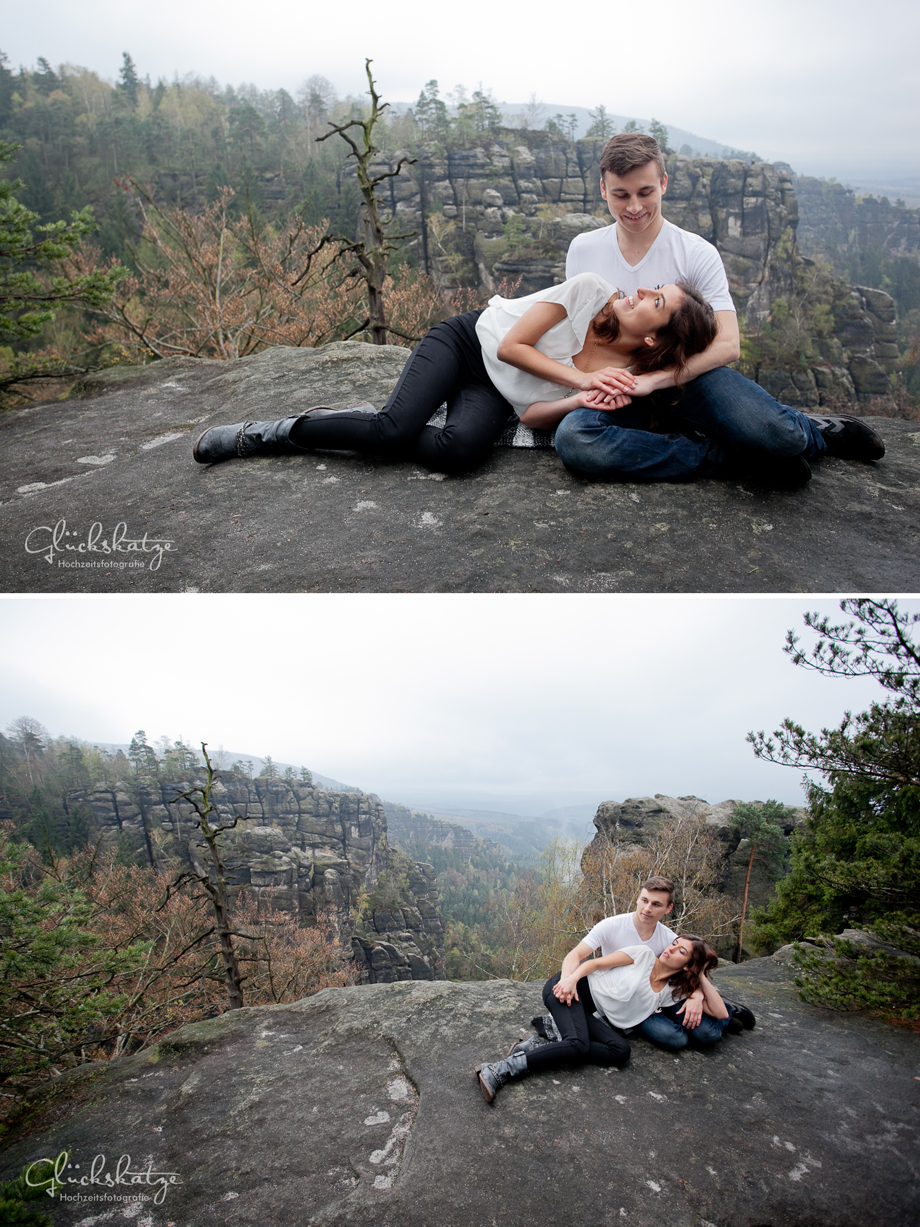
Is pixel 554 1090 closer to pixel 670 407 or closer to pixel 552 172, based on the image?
pixel 670 407

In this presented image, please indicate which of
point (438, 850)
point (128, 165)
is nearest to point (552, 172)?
point (128, 165)

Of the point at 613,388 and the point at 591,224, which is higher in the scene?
the point at 591,224

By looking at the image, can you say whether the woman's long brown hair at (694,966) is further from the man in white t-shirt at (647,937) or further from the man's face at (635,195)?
the man's face at (635,195)
